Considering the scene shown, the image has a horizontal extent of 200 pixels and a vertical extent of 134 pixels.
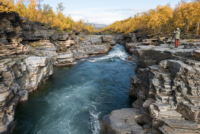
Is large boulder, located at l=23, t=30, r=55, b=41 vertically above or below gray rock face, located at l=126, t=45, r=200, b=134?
above

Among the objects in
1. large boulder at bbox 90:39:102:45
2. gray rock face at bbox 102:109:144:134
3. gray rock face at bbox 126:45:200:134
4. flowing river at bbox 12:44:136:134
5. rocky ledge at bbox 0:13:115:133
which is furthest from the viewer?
large boulder at bbox 90:39:102:45

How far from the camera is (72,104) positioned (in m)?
17.8

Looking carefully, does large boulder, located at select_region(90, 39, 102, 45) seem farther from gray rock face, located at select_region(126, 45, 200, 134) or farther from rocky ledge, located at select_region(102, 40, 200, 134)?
gray rock face, located at select_region(126, 45, 200, 134)

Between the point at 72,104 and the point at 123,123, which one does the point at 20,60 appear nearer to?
the point at 72,104

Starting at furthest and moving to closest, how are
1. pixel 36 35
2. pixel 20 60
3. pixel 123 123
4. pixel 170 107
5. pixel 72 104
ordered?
pixel 36 35 < pixel 20 60 < pixel 72 104 < pixel 123 123 < pixel 170 107

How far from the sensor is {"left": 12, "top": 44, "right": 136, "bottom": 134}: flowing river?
13.7 m

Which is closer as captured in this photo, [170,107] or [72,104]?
[170,107]

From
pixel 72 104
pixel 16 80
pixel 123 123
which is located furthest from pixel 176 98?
pixel 16 80

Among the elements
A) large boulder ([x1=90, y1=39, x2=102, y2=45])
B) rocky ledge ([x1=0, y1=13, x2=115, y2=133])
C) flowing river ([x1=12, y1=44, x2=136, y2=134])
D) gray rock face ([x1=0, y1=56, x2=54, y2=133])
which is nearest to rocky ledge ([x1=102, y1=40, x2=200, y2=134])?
flowing river ([x1=12, y1=44, x2=136, y2=134])

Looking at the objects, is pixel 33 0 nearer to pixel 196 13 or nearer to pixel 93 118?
pixel 93 118

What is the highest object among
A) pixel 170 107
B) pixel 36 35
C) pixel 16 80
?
pixel 36 35

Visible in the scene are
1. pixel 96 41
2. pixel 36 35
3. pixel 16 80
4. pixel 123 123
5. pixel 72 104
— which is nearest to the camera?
pixel 123 123

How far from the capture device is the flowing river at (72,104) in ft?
45.0

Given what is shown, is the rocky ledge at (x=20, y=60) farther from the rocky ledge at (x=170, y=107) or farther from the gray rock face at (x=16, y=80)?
the rocky ledge at (x=170, y=107)
